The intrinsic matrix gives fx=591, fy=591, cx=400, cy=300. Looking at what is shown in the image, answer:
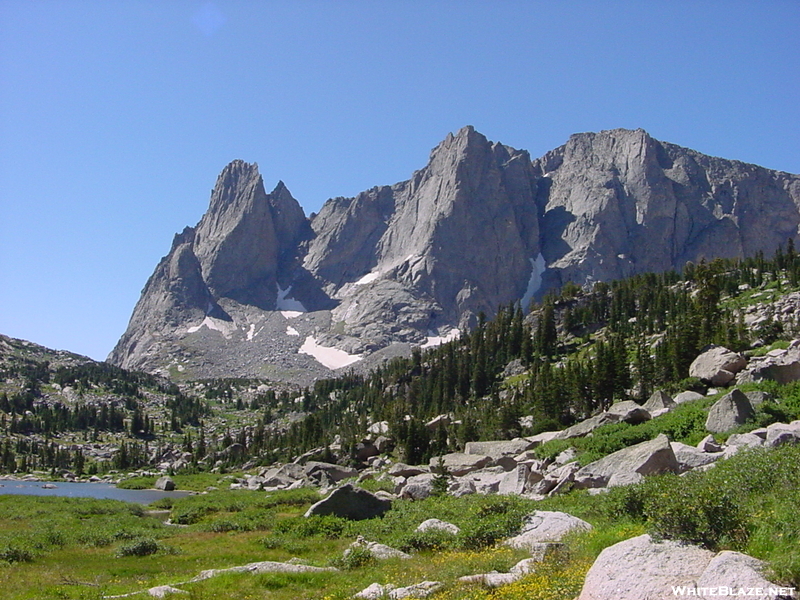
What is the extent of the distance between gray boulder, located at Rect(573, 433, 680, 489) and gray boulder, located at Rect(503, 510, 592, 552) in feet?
17.3

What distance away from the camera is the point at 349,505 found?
1276 inches

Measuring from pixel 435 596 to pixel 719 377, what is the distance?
4641 cm

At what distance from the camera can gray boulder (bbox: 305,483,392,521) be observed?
32.1m

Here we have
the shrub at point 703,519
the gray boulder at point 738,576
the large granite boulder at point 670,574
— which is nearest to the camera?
the gray boulder at point 738,576

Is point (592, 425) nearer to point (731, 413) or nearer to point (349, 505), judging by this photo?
point (731, 413)

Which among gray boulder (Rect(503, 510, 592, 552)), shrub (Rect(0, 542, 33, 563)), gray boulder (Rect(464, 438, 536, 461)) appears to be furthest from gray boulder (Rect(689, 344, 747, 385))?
shrub (Rect(0, 542, 33, 563))

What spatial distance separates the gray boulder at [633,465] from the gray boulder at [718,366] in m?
28.4

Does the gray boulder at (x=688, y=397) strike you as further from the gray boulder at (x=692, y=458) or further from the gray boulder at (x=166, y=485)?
the gray boulder at (x=166, y=485)

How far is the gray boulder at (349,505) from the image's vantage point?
32.1m

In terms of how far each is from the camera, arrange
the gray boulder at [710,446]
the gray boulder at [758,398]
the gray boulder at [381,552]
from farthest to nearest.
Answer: the gray boulder at [758,398] → the gray boulder at [710,446] → the gray boulder at [381,552]

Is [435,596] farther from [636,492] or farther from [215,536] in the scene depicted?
[215,536]

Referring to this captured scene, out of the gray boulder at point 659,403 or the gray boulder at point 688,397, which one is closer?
the gray boulder at point 688,397

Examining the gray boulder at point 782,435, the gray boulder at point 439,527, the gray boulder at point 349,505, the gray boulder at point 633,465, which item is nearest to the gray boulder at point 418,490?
the gray boulder at point 349,505

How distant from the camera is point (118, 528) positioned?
39031 mm
